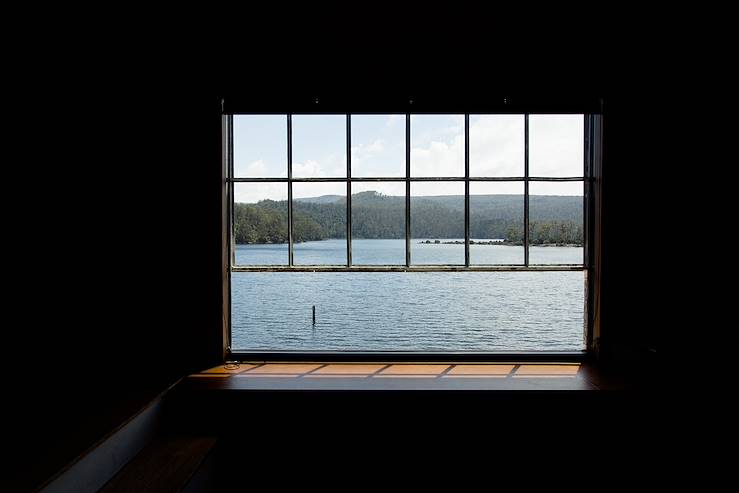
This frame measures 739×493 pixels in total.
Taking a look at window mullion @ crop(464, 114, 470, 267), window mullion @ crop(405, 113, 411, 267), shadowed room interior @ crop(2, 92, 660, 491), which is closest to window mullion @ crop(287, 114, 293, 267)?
shadowed room interior @ crop(2, 92, 660, 491)

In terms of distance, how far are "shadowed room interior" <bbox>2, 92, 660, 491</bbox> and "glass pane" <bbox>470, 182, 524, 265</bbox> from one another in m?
0.75

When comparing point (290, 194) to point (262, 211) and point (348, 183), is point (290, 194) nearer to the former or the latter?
point (348, 183)

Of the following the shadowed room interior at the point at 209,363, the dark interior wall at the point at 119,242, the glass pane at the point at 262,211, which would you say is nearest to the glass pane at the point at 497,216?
the shadowed room interior at the point at 209,363

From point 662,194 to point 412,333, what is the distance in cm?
4129

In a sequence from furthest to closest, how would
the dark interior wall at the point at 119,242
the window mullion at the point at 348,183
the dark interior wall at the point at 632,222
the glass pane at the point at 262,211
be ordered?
the glass pane at the point at 262,211
the window mullion at the point at 348,183
the dark interior wall at the point at 632,222
the dark interior wall at the point at 119,242

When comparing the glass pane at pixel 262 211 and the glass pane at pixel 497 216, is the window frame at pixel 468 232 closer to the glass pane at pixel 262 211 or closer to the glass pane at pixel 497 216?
the glass pane at pixel 262 211

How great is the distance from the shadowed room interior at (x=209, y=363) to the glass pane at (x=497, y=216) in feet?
2.45

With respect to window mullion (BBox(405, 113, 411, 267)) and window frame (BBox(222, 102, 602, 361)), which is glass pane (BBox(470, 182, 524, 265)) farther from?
window mullion (BBox(405, 113, 411, 267))

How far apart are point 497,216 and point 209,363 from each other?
24.8 metres

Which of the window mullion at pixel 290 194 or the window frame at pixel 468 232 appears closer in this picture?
the window frame at pixel 468 232

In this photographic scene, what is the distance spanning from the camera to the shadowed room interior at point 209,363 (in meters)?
2.69

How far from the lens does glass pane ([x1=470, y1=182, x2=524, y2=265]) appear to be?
371cm
